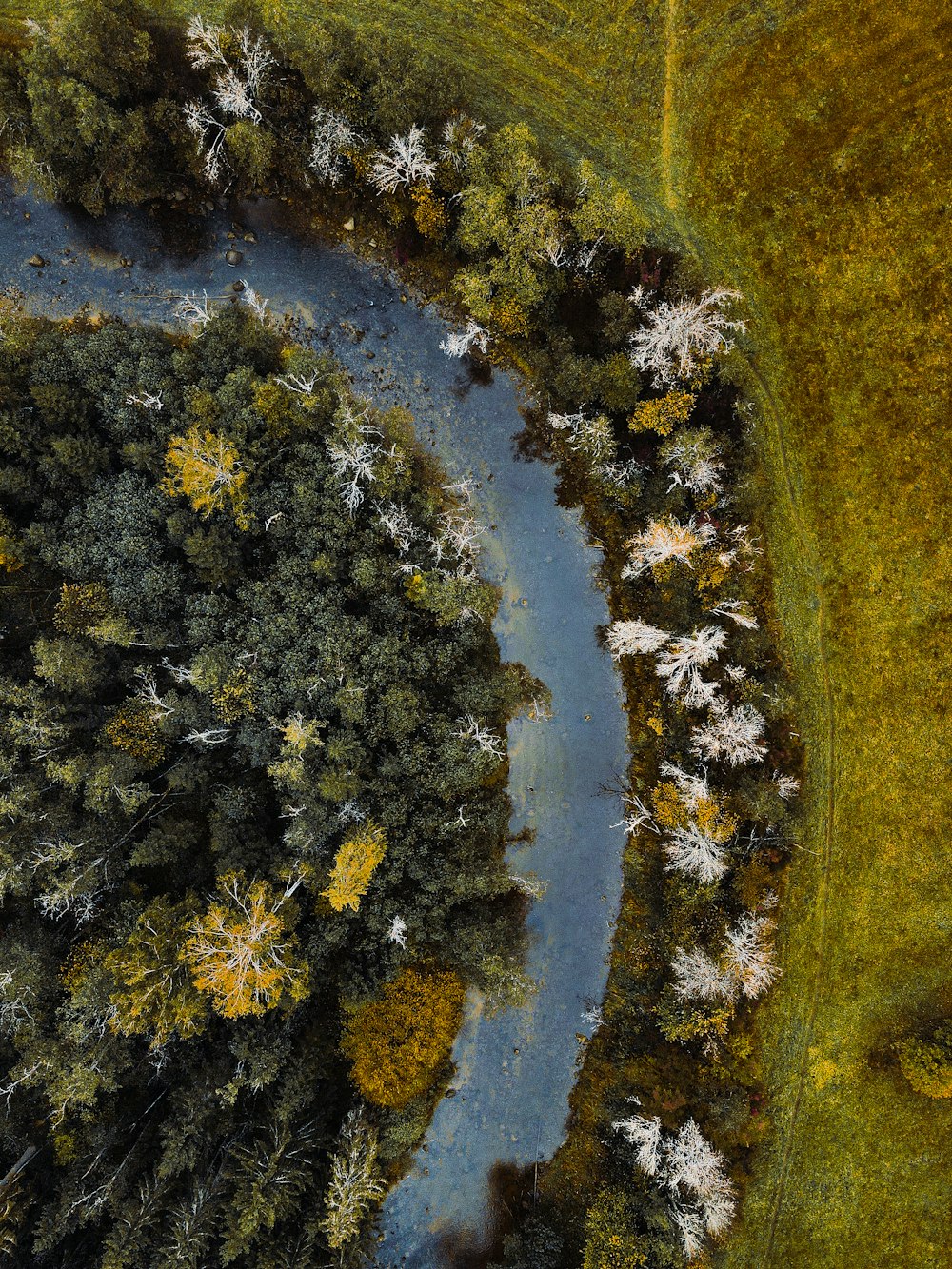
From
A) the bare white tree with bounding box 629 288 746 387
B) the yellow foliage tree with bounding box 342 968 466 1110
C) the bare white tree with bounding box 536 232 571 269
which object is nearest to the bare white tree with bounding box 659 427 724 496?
the bare white tree with bounding box 629 288 746 387

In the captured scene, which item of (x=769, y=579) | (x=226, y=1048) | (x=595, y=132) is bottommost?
(x=226, y=1048)

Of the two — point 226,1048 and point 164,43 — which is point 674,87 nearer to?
point 164,43

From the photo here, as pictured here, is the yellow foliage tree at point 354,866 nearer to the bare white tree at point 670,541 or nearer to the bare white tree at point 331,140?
the bare white tree at point 670,541

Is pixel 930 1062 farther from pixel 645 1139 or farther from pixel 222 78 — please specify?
pixel 222 78

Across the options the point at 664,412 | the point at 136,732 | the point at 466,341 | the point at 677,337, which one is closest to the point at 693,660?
the point at 664,412

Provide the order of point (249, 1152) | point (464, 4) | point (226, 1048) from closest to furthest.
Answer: point (249, 1152), point (226, 1048), point (464, 4)

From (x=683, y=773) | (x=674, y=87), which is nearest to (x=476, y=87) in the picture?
(x=674, y=87)

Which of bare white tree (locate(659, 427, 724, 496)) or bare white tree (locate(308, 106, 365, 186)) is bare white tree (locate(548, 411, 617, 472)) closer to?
bare white tree (locate(659, 427, 724, 496))
